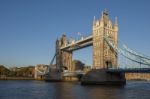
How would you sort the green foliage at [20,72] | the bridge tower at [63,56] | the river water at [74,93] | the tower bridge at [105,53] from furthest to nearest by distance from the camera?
the green foliage at [20,72], the bridge tower at [63,56], the tower bridge at [105,53], the river water at [74,93]

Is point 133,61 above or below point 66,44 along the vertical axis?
below

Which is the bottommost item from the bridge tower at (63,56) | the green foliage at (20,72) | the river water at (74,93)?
the river water at (74,93)

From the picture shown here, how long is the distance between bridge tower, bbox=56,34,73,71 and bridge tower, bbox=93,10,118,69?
1253 inches

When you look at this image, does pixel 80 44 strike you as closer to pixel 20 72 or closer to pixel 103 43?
pixel 103 43

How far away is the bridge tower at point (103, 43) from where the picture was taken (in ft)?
243

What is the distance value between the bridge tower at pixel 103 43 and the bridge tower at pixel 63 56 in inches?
1253

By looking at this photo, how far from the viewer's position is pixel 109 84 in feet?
228

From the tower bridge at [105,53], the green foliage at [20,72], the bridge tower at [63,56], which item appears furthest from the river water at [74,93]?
the green foliage at [20,72]

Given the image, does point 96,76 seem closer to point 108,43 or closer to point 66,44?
point 108,43

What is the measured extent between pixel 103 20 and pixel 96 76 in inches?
587

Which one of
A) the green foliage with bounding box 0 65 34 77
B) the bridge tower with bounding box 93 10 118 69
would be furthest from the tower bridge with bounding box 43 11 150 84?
the green foliage with bounding box 0 65 34 77

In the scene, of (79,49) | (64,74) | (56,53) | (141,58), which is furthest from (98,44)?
(56,53)

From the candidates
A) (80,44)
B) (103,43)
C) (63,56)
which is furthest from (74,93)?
(63,56)

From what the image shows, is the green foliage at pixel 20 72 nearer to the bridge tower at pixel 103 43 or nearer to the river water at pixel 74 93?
the bridge tower at pixel 103 43
